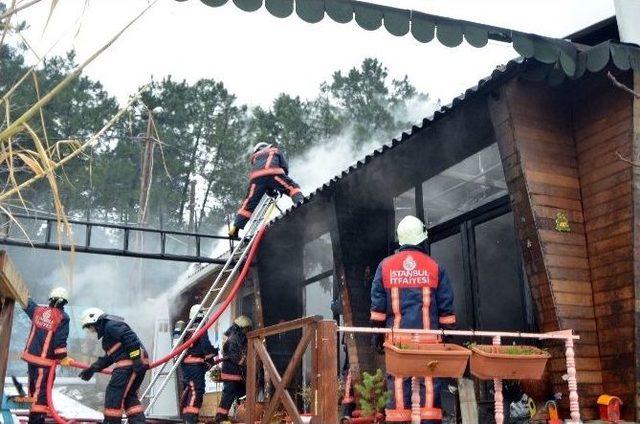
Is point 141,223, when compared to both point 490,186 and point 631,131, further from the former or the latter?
point 631,131

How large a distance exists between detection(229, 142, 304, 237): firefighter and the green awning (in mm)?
5208

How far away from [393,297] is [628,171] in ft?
7.27

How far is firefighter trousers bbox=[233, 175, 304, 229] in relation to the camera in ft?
32.6

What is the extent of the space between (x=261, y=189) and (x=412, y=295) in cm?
555

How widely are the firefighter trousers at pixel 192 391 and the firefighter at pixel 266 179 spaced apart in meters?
2.45

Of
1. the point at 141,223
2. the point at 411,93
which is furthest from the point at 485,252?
the point at 411,93

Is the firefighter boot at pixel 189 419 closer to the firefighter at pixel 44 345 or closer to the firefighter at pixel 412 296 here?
the firefighter at pixel 44 345

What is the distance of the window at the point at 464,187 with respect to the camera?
23.1 feet

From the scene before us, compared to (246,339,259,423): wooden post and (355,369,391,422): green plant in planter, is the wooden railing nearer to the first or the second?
(246,339,259,423): wooden post

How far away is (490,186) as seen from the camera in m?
7.12

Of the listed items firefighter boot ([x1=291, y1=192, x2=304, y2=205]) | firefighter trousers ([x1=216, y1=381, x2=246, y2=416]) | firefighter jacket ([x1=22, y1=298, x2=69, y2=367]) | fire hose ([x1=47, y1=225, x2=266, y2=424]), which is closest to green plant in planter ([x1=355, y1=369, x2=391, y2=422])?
fire hose ([x1=47, y1=225, x2=266, y2=424])

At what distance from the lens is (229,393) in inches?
377

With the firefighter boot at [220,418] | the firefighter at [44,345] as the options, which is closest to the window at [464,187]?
the firefighter boot at [220,418]

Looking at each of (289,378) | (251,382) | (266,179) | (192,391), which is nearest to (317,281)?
(266,179)
